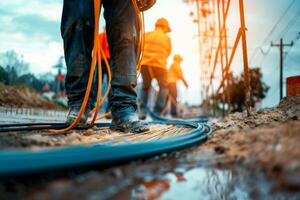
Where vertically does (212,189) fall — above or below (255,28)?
below

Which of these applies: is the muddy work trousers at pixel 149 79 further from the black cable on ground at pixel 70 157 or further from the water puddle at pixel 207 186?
the water puddle at pixel 207 186

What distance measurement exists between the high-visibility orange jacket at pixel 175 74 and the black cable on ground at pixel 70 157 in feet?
21.2

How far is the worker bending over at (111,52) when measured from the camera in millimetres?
1300

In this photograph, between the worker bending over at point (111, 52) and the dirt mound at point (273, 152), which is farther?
the worker bending over at point (111, 52)

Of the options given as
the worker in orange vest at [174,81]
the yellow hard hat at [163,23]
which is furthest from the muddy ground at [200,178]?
the worker in orange vest at [174,81]

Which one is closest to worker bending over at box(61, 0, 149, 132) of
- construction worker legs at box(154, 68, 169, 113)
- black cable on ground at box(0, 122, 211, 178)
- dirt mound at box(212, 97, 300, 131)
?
dirt mound at box(212, 97, 300, 131)

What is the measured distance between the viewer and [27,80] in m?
6.82

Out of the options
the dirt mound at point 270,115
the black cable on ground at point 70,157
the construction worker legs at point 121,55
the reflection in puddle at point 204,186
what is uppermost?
the construction worker legs at point 121,55

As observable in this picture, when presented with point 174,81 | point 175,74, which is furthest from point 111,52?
point 175,74

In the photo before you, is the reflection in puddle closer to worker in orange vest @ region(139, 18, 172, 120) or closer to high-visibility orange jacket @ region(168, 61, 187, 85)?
worker in orange vest @ region(139, 18, 172, 120)

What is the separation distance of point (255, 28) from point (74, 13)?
167cm

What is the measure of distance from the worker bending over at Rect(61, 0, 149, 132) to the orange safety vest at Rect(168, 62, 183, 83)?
577cm

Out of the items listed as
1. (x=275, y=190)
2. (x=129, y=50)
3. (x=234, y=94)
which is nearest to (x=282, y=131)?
(x=275, y=190)

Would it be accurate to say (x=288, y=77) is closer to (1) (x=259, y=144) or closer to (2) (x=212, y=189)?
(1) (x=259, y=144)
